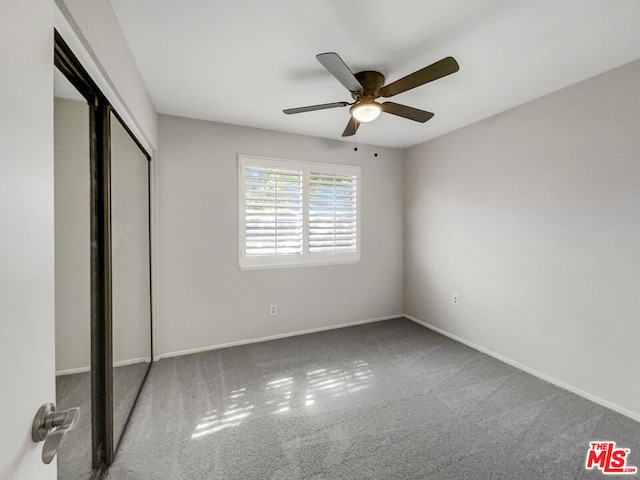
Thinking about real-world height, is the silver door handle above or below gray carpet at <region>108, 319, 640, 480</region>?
above

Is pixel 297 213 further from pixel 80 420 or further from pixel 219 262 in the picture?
pixel 80 420

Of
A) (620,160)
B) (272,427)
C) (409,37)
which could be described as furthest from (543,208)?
(272,427)

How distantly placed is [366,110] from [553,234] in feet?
6.34

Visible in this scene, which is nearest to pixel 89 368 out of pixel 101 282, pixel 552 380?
pixel 101 282

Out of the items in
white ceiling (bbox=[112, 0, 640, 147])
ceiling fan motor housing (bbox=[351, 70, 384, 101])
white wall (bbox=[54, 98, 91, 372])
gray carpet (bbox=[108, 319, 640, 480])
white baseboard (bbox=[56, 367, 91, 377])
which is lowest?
gray carpet (bbox=[108, 319, 640, 480])

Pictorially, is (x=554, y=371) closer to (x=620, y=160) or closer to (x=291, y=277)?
(x=620, y=160)

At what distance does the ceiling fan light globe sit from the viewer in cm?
200

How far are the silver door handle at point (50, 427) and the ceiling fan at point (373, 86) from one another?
1718mm

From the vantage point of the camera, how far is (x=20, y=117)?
0.56 metres

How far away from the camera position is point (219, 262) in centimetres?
310

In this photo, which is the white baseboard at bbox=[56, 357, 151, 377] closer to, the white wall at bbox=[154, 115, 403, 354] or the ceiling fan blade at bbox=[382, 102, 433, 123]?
the white wall at bbox=[154, 115, 403, 354]

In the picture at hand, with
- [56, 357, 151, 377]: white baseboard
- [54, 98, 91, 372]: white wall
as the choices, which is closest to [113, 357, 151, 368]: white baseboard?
[56, 357, 151, 377]: white baseboard

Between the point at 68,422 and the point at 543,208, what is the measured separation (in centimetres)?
322

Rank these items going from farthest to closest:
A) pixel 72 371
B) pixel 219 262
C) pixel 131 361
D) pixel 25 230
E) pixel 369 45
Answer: pixel 219 262 → pixel 131 361 → pixel 369 45 → pixel 72 371 → pixel 25 230
